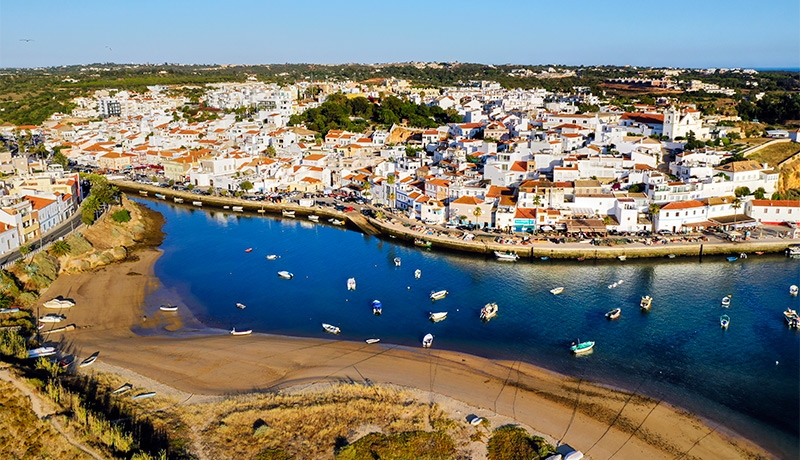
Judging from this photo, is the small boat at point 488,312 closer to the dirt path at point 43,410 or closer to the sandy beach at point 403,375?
the sandy beach at point 403,375

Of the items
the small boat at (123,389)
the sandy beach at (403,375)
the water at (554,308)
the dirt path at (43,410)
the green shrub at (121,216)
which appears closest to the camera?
the dirt path at (43,410)

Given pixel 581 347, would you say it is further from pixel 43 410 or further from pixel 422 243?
pixel 43 410

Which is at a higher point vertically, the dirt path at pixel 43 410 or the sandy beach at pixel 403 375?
the dirt path at pixel 43 410

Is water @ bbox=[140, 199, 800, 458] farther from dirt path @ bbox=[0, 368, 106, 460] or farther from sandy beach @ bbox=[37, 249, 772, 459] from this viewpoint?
dirt path @ bbox=[0, 368, 106, 460]

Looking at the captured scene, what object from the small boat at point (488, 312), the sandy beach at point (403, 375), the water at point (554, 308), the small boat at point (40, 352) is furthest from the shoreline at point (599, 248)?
the small boat at point (40, 352)

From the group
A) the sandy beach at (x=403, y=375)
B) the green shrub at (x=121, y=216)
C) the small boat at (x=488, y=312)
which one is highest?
the green shrub at (x=121, y=216)

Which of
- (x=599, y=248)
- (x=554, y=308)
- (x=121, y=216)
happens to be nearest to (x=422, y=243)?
(x=599, y=248)
